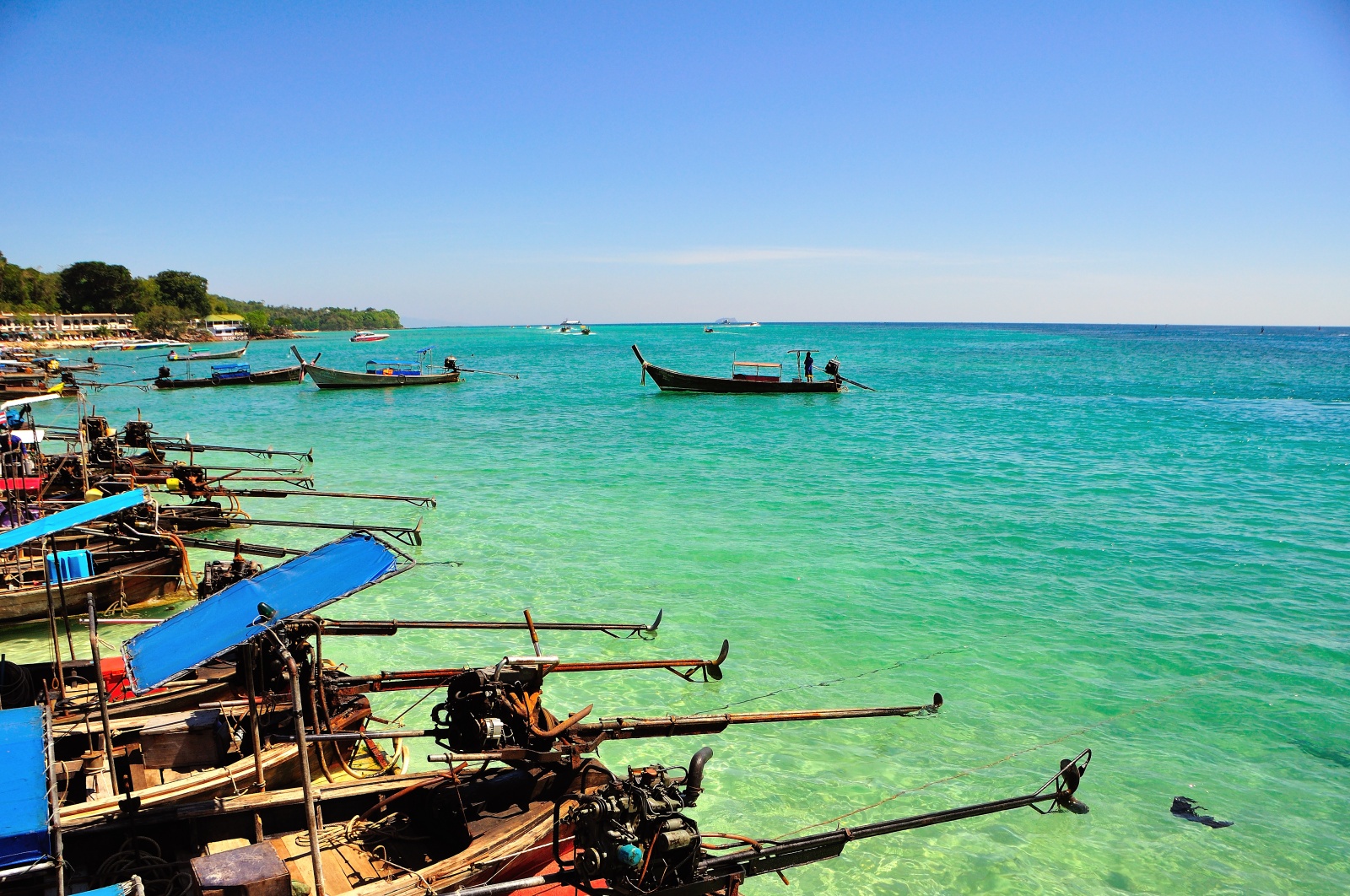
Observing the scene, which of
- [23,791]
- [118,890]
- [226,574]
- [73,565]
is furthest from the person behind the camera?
[73,565]

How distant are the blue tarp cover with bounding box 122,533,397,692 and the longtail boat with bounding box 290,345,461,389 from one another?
43457 millimetres

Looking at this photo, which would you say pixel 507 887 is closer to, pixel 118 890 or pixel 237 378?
pixel 118 890

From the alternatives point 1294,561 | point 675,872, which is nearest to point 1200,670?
point 1294,561

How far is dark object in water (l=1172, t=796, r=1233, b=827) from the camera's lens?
25.3 ft

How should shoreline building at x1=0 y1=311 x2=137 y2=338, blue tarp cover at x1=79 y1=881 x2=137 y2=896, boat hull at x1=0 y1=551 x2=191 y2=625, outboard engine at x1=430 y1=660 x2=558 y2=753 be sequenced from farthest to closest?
shoreline building at x1=0 y1=311 x2=137 y2=338
boat hull at x1=0 y1=551 x2=191 y2=625
outboard engine at x1=430 y1=660 x2=558 y2=753
blue tarp cover at x1=79 y1=881 x2=137 y2=896

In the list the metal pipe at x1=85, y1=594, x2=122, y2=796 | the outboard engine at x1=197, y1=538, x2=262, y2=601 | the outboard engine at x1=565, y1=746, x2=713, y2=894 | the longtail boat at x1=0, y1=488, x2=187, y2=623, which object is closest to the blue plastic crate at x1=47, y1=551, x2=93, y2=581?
the longtail boat at x1=0, y1=488, x2=187, y2=623

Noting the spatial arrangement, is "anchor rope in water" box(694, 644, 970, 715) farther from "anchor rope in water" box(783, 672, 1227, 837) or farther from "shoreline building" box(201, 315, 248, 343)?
"shoreline building" box(201, 315, 248, 343)

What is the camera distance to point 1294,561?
50.5 feet

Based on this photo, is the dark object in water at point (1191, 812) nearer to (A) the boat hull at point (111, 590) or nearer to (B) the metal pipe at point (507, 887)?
(B) the metal pipe at point (507, 887)

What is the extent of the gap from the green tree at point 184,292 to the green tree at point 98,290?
23.0 ft

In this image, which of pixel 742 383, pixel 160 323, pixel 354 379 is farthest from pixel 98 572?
pixel 160 323

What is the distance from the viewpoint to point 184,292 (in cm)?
11662

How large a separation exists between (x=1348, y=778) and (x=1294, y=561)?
852 cm

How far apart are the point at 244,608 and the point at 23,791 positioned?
Result: 1.46 m
